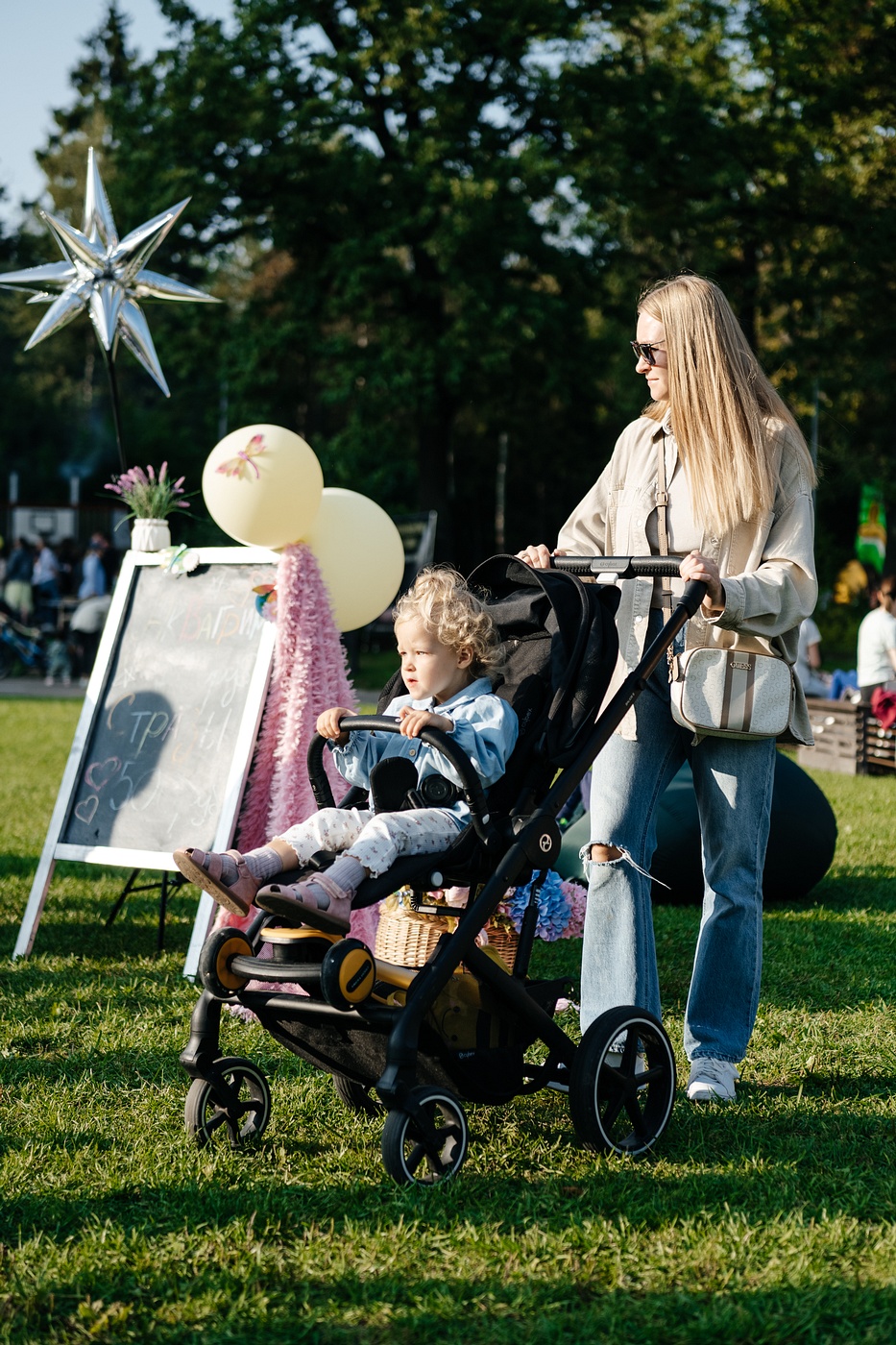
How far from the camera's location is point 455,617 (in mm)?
3564

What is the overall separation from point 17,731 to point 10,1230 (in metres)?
11.4

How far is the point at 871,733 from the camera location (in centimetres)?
1121

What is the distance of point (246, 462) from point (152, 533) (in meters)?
1.02

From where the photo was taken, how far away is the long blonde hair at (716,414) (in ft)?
11.9

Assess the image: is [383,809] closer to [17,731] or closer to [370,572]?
[370,572]

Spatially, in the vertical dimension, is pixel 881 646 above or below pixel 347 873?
above

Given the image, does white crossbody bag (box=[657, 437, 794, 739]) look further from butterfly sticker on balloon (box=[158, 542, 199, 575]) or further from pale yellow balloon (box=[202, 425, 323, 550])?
butterfly sticker on balloon (box=[158, 542, 199, 575])

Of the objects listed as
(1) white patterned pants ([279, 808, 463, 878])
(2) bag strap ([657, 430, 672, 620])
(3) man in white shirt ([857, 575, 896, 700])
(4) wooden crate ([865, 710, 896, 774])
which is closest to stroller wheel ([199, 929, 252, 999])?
(1) white patterned pants ([279, 808, 463, 878])

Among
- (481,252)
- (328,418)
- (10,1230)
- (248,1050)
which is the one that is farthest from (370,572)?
(328,418)

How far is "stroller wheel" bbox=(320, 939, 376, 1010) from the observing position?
9.71ft

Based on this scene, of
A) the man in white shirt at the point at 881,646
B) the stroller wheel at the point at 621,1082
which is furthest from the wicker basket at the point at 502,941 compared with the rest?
the man in white shirt at the point at 881,646

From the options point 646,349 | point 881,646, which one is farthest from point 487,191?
point 646,349

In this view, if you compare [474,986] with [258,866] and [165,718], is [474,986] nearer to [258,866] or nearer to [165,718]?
[258,866]

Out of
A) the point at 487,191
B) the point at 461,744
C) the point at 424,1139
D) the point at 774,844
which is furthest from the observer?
the point at 487,191
